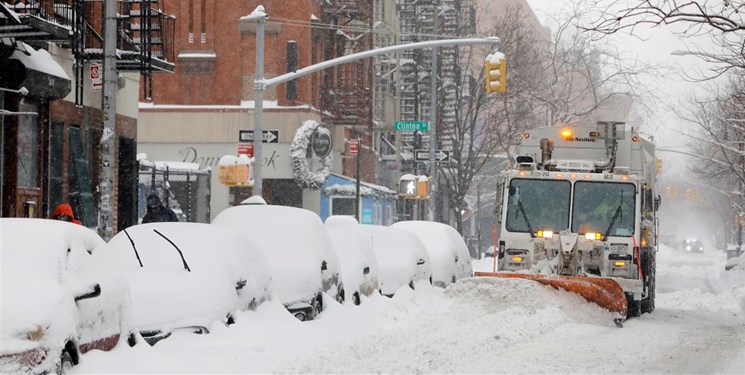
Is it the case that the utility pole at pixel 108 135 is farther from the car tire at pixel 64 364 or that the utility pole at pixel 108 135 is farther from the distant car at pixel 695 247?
the distant car at pixel 695 247

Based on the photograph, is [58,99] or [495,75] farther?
[495,75]

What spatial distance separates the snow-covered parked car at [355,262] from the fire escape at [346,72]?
2582 centimetres

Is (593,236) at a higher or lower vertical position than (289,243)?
lower

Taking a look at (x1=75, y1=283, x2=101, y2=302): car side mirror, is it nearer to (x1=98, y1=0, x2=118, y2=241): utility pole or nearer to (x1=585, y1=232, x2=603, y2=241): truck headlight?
(x1=98, y1=0, x2=118, y2=241): utility pole

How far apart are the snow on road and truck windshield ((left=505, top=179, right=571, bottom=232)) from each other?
6.58 feet

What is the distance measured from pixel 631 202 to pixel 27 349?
13626 millimetres

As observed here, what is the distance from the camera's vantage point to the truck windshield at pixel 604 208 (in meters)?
20.4

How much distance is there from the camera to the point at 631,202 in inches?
804

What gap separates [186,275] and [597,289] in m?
7.83

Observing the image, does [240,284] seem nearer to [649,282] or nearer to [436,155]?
[649,282]

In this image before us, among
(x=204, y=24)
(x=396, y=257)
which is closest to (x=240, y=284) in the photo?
(x=396, y=257)

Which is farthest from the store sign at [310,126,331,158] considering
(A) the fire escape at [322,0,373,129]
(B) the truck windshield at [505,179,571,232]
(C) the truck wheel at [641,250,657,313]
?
(B) the truck windshield at [505,179,571,232]

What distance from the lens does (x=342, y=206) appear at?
160 feet

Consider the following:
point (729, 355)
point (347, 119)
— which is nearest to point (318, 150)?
point (347, 119)
